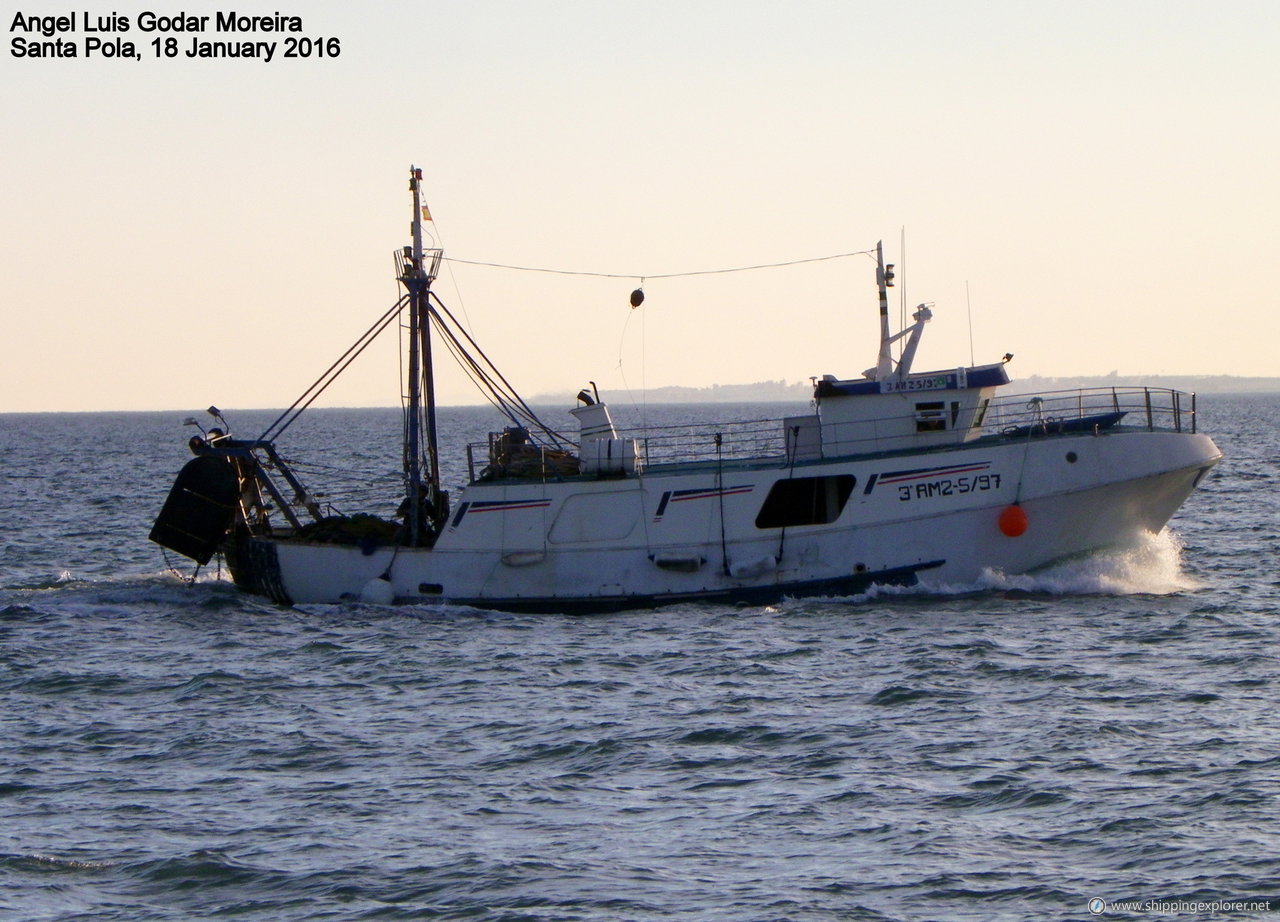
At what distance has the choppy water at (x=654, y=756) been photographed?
46.8 feet

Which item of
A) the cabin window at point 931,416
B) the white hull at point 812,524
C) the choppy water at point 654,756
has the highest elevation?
the cabin window at point 931,416

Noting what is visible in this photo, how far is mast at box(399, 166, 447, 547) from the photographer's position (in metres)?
28.2

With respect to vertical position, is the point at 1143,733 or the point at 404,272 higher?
the point at 404,272

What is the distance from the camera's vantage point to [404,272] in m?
28.8

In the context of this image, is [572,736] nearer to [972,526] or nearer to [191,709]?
[191,709]

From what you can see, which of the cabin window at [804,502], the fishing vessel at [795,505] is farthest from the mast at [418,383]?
the cabin window at [804,502]

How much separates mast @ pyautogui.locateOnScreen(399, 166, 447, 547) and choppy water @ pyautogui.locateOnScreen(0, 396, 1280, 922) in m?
1.87

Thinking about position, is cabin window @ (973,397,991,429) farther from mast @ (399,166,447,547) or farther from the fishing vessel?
mast @ (399,166,447,547)

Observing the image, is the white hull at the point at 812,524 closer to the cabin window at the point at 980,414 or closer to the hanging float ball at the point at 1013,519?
the hanging float ball at the point at 1013,519

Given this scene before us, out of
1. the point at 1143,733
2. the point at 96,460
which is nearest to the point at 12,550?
the point at 1143,733

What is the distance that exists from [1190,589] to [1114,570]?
6.88 ft

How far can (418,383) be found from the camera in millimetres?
28578

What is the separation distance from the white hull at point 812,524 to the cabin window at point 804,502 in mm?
73

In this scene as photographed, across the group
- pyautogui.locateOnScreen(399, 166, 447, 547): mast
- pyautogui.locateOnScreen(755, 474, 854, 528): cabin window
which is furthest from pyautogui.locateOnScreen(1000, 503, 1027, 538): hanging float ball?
pyautogui.locateOnScreen(399, 166, 447, 547): mast
